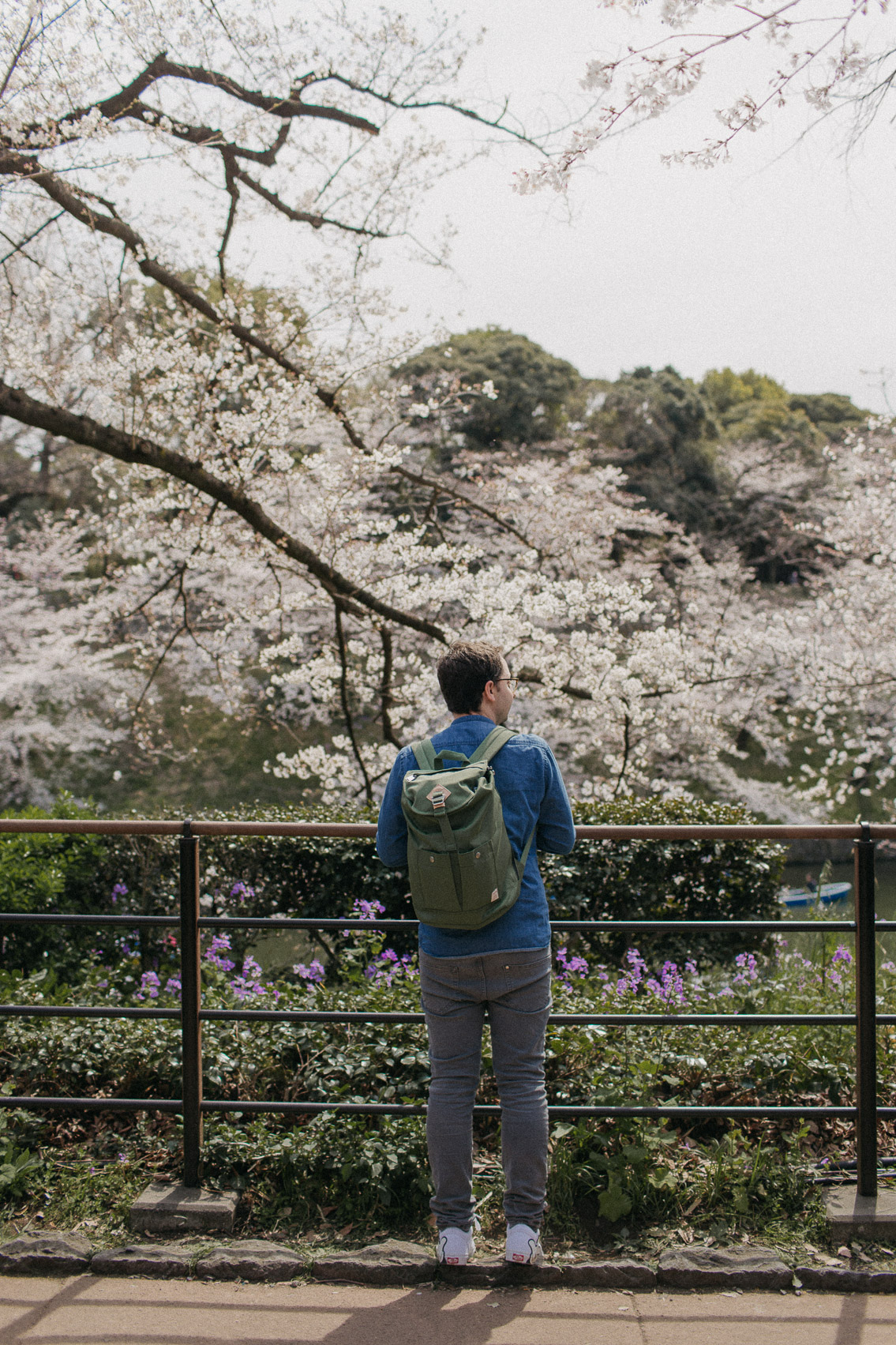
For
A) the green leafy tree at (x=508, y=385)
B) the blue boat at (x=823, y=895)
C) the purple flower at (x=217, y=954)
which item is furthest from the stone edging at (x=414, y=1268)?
the green leafy tree at (x=508, y=385)

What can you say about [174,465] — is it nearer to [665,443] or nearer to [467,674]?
[467,674]

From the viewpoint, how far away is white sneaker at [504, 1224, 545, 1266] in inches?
83.1

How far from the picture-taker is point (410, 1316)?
2035 mm

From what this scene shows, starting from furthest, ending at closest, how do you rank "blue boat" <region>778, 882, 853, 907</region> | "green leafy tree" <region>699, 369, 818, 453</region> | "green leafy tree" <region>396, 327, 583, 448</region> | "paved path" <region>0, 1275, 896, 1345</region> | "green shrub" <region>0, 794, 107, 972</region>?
"green leafy tree" <region>699, 369, 818, 453</region> < "green leafy tree" <region>396, 327, 583, 448</region> < "blue boat" <region>778, 882, 853, 907</region> < "green shrub" <region>0, 794, 107, 972</region> < "paved path" <region>0, 1275, 896, 1345</region>

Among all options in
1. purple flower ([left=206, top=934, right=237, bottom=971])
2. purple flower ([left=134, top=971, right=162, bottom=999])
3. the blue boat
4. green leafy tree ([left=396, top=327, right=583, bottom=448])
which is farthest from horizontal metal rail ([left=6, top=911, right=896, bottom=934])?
green leafy tree ([left=396, top=327, right=583, bottom=448])

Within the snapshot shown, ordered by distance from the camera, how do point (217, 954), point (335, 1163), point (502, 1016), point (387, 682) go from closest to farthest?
point (502, 1016) < point (335, 1163) < point (217, 954) < point (387, 682)

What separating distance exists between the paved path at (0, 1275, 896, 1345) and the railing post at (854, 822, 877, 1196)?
1.16 ft

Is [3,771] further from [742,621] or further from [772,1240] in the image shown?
[772,1240]

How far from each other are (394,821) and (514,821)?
285 millimetres

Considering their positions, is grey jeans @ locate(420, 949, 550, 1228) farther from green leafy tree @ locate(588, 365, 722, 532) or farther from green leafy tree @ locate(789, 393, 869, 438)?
green leafy tree @ locate(789, 393, 869, 438)

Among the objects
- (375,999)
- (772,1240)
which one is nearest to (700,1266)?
(772,1240)

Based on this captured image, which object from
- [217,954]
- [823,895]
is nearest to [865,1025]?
[217,954]

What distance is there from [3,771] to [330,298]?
12361 millimetres

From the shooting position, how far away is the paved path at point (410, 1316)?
1.96 meters
